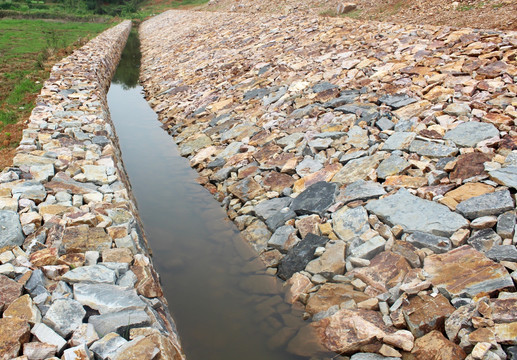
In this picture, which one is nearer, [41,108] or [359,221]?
[359,221]

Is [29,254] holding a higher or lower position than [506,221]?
higher

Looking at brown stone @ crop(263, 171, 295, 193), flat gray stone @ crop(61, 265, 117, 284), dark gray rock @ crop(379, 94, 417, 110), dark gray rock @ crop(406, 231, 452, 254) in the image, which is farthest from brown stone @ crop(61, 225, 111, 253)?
dark gray rock @ crop(379, 94, 417, 110)

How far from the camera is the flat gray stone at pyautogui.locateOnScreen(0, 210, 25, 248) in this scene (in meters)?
3.78

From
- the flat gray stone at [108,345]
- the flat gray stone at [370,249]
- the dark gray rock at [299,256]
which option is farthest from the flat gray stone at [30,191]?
the flat gray stone at [370,249]

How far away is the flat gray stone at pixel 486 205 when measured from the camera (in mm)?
4082

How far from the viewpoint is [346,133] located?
6.52m

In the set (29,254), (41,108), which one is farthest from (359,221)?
(41,108)

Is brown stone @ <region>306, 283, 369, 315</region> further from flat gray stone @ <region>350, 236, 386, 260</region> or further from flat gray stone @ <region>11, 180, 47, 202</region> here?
flat gray stone @ <region>11, 180, 47, 202</region>

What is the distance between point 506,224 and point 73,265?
4.02m

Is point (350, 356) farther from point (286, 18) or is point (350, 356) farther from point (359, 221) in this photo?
point (286, 18)

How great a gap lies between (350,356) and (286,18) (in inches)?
539

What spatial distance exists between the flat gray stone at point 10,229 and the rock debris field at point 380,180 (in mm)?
2587

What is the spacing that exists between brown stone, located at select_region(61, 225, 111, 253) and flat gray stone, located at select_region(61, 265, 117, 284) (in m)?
0.32

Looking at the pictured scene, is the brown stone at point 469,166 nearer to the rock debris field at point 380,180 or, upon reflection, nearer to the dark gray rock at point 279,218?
the rock debris field at point 380,180
